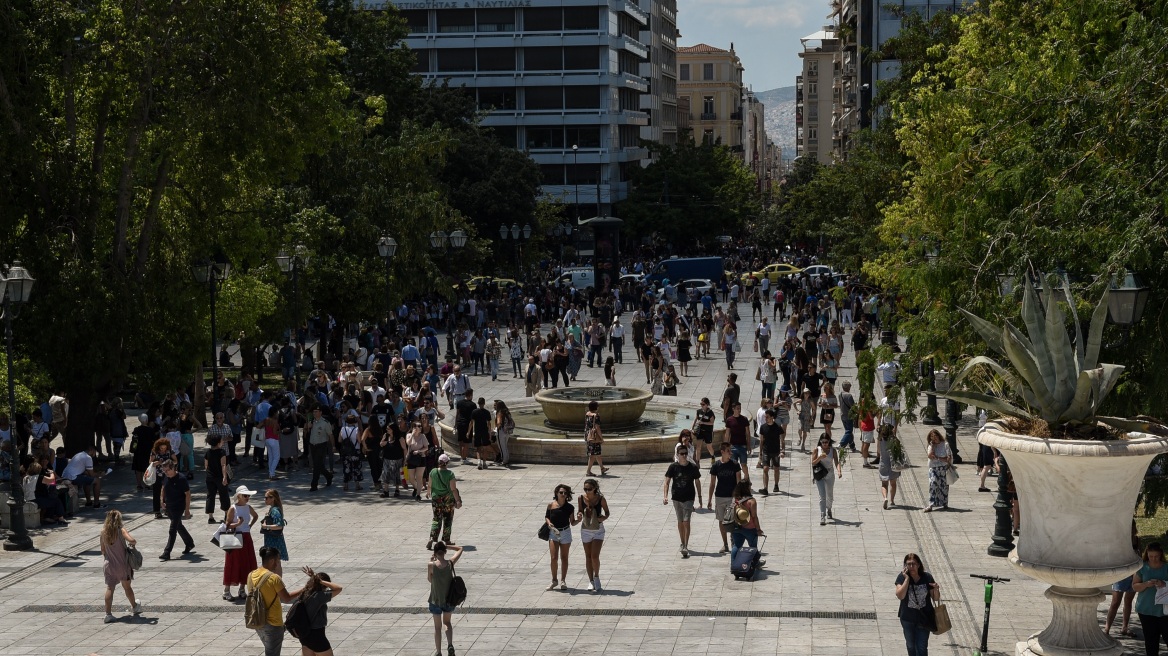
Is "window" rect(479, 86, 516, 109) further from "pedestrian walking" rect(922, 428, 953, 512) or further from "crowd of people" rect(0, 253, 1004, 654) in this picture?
"pedestrian walking" rect(922, 428, 953, 512)

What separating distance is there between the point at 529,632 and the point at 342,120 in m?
15.6

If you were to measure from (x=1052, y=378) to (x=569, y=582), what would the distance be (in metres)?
8.48

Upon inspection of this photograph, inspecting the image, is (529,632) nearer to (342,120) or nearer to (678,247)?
(342,120)

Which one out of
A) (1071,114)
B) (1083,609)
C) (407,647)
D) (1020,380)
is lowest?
(407,647)


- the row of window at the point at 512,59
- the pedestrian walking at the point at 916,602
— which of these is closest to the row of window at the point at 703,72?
the row of window at the point at 512,59

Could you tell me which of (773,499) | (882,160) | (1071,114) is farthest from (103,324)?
(882,160)

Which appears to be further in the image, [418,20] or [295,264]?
[418,20]

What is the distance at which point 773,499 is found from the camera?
21.4 meters

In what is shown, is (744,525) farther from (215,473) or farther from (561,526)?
(215,473)

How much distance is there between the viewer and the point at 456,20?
89.4 m

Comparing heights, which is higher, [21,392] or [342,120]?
[342,120]

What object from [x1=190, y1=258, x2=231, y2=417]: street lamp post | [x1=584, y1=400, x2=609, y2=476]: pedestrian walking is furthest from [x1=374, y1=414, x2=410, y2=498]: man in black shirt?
[x1=190, y1=258, x2=231, y2=417]: street lamp post

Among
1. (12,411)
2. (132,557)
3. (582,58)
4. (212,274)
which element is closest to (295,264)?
(212,274)

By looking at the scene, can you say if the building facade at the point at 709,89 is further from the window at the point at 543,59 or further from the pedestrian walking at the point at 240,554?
the pedestrian walking at the point at 240,554
